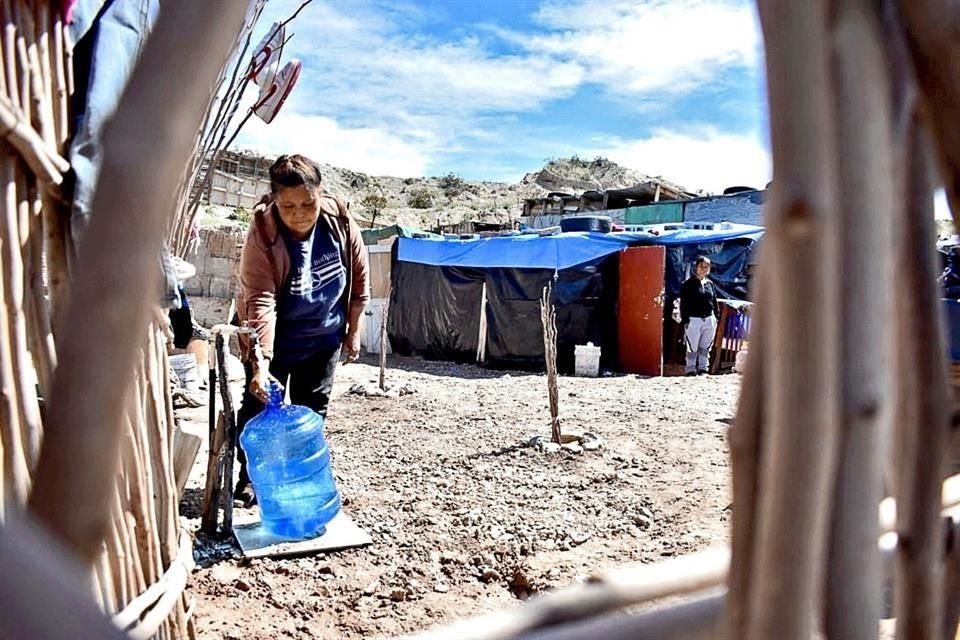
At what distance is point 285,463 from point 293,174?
124 cm

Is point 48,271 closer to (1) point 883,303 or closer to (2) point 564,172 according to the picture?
(1) point 883,303

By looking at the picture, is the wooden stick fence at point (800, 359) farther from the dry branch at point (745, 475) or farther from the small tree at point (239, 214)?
the small tree at point (239, 214)

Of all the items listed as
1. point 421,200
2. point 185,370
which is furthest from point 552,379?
point 421,200

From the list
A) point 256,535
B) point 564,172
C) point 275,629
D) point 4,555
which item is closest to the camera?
point 4,555

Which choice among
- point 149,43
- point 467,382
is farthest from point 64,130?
point 467,382

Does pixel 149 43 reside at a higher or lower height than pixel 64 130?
lower

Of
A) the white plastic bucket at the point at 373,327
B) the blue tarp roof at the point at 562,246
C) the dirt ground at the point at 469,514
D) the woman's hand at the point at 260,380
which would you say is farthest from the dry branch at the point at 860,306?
the white plastic bucket at the point at 373,327

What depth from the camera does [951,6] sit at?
46 cm

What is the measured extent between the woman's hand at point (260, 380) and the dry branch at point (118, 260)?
2.75m

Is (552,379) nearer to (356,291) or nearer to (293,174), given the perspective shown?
(356,291)

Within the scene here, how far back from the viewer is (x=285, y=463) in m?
3.15

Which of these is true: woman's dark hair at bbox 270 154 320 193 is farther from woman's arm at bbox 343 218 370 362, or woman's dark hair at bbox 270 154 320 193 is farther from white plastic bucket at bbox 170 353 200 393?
white plastic bucket at bbox 170 353 200 393

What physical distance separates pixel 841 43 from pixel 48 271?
1.13 m

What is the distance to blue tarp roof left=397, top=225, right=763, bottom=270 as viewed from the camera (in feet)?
30.1
